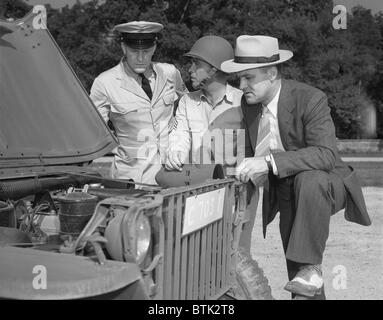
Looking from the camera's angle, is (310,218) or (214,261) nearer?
(214,261)

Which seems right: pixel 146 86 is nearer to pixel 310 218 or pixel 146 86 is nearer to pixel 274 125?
pixel 274 125

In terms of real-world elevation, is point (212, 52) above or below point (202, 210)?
above

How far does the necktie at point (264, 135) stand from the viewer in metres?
4.33

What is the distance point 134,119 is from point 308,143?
1.79m

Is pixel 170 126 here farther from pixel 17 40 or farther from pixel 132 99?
pixel 17 40

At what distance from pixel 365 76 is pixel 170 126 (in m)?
34.9

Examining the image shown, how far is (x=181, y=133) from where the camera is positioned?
4879 millimetres

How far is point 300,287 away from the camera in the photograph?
3.70 m

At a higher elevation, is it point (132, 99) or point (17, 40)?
point (17, 40)

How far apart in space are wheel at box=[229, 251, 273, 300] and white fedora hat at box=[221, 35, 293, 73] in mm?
1180

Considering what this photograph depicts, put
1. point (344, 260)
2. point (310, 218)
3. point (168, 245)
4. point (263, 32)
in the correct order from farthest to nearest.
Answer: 1. point (263, 32)
2. point (344, 260)
3. point (310, 218)
4. point (168, 245)

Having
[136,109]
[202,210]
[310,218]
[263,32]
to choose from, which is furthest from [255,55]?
[263,32]

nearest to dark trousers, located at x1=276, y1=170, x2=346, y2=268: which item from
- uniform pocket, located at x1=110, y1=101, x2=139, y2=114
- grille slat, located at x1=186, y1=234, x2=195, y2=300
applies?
grille slat, located at x1=186, y1=234, x2=195, y2=300
